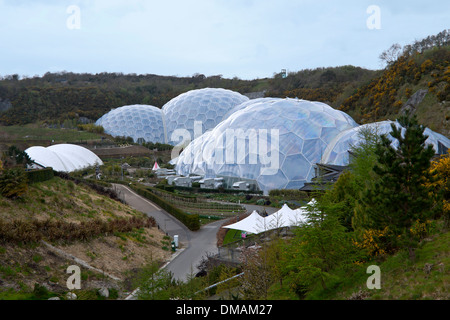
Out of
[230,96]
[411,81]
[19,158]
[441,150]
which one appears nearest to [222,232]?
[19,158]

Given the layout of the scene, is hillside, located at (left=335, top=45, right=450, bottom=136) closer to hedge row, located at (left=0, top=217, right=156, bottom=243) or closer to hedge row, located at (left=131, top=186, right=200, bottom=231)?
hedge row, located at (left=131, top=186, right=200, bottom=231)

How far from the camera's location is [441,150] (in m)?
27.6

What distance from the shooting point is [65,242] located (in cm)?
1485

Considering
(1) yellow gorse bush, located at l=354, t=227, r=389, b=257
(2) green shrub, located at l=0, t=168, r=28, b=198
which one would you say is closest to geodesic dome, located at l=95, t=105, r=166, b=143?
(2) green shrub, located at l=0, t=168, r=28, b=198

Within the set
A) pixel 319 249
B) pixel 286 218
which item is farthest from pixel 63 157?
pixel 319 249

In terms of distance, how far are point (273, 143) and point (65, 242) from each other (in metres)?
20.2

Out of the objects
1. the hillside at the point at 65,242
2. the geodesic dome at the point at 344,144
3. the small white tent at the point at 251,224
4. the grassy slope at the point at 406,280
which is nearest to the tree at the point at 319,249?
the grassy slope at the point at 406,280

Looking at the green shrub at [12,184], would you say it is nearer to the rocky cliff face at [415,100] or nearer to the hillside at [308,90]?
the hillside at [308,90]

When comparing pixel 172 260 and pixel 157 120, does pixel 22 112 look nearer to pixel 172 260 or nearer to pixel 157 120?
pixel 157 120

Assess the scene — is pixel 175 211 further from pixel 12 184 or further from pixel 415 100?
pixel 415 100

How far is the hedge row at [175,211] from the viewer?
76.0 feet

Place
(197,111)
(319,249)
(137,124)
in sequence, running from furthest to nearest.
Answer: (137,124)
(197,111)
(319,249)

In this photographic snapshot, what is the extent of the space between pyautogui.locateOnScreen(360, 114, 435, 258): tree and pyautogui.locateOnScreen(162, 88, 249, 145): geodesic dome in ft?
175

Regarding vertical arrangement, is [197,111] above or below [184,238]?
above
